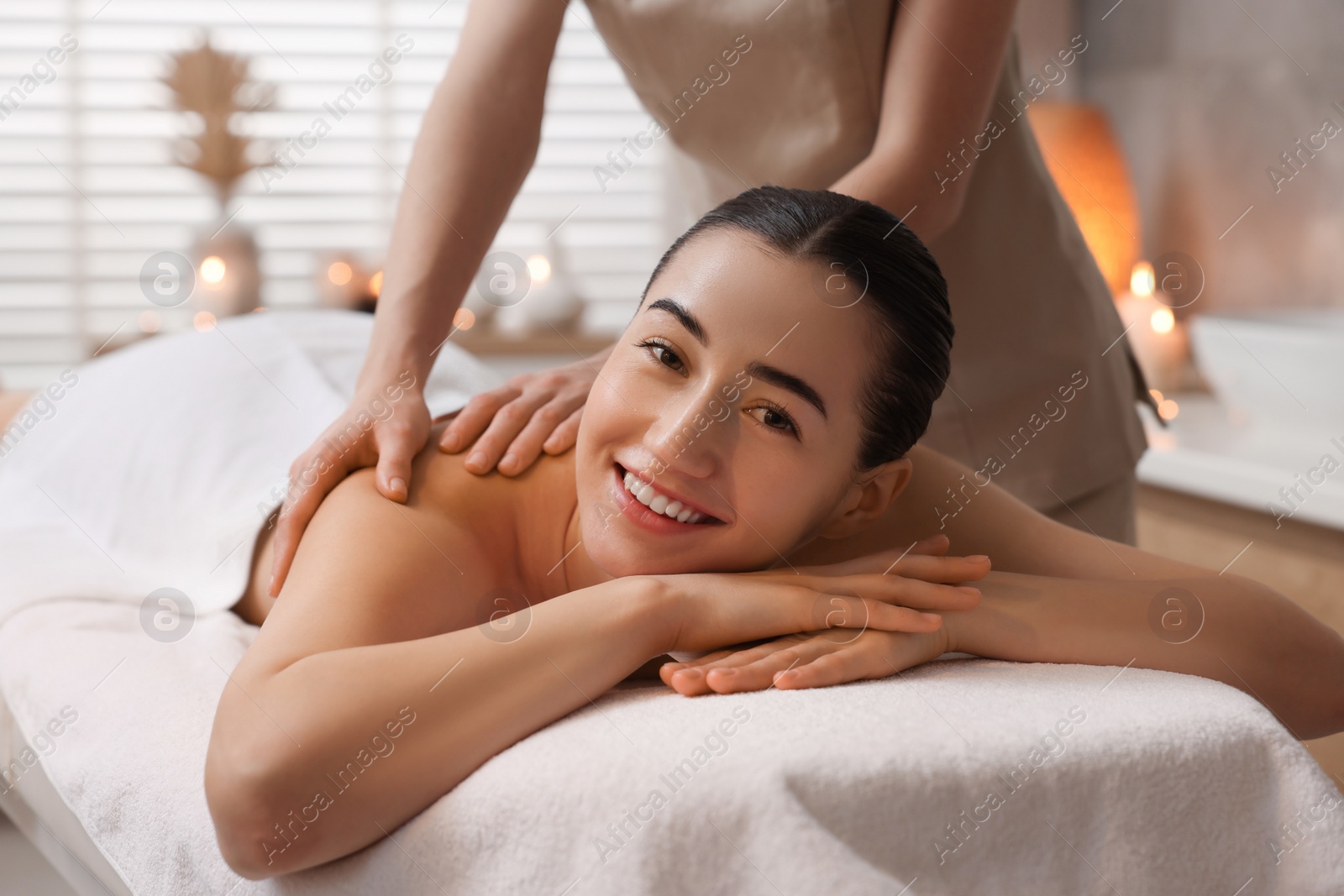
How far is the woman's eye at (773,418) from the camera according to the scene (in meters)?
0.97

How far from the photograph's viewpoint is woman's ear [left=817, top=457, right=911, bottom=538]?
1.07m

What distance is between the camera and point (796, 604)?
925 mm

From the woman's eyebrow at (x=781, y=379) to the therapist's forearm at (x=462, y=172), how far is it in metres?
0.42

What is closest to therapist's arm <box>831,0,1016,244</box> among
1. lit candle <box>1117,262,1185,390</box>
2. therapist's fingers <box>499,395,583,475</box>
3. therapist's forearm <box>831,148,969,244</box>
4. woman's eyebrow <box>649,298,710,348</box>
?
therapist's forearm <box>831,148,969,244</box>

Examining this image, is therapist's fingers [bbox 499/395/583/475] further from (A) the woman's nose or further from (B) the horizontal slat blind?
(B) the horizontal slat blind

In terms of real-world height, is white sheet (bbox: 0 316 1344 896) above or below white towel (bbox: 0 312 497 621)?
above

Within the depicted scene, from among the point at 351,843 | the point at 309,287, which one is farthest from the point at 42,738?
the point at 309,287

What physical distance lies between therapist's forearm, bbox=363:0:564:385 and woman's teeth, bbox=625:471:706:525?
1.12ft

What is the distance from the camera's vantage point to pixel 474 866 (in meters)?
0.75

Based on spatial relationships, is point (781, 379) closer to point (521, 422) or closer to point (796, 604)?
point (796, 604)

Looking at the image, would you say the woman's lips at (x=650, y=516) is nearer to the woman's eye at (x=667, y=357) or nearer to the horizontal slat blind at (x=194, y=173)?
the woman's eye at (x=667, y=357)

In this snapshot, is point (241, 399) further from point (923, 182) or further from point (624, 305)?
point (624, 305)

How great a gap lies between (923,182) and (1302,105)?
1.78 meters

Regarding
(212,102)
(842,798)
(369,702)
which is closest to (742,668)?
(842,798)
